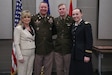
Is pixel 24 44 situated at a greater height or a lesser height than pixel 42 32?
lesser

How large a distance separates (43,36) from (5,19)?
166 cm

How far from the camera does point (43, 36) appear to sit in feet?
11.4

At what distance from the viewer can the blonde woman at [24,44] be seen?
10.4 ft

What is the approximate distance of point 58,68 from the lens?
12.0 feet

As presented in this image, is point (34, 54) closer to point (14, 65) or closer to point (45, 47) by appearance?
point (45, 47)

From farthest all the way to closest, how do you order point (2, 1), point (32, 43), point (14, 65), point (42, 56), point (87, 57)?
1. point (2, 1)
2. point (14, 65)
3. point (42, 56)
4. point (32, 43)
5. point (87, 57)

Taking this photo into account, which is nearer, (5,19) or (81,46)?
(81,46)

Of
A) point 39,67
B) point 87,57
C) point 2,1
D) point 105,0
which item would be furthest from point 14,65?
point 105,0

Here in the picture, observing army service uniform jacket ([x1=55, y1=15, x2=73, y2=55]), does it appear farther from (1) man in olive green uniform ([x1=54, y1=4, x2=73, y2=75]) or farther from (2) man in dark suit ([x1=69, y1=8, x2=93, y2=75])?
(2) man in dark suit ([x1=69, y1=8, x2=93, y2=75])

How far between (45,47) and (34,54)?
231 millimetres

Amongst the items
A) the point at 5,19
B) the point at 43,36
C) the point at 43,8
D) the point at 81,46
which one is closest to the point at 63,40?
the point at 43,36

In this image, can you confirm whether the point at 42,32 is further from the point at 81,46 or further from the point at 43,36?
the point at 81,46

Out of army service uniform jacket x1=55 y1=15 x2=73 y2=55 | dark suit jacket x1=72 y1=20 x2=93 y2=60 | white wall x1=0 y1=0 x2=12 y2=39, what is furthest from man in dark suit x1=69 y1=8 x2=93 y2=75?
white wall x1=0 y1=0 x2=12 y2=39

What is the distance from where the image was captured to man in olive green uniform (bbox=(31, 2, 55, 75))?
3.48 metres
